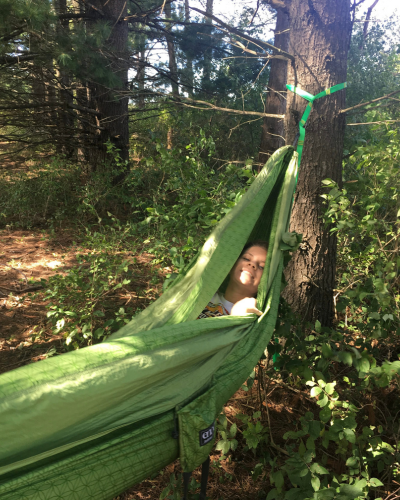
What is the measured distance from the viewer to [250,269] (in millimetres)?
2012

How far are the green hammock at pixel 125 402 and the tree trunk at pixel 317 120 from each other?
68 centimetres

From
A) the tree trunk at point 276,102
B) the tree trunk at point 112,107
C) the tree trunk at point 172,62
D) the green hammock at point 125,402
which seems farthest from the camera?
the tree trunk at point 276,102

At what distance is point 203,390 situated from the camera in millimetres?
1284

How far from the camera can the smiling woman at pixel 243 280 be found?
2.01 meters

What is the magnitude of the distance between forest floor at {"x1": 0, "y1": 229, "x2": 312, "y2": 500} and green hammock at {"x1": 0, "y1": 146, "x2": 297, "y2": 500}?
0.59 m

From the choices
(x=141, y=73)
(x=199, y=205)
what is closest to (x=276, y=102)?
(x=141, y=73)

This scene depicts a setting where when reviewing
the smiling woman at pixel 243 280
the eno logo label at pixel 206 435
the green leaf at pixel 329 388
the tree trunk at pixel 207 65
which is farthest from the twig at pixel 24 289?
the tree trunk at pixel 207 65

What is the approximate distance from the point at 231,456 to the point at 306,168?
1.57m

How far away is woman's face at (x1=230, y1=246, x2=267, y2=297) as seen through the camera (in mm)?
2002

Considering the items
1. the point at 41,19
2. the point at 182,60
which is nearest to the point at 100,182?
the point at 41,19

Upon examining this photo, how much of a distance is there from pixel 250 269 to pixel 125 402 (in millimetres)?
1101

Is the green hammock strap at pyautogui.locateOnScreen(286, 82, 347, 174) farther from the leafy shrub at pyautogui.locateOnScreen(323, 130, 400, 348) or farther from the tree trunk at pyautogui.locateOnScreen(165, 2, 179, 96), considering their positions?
the tree trunk at pyautogui.locateOnScreen(165, 2, 179, 96)

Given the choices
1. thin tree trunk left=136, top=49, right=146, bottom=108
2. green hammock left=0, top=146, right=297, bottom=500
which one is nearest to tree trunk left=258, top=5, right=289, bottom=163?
thin tree trunk left=136, top=49, right=146, bottom=108

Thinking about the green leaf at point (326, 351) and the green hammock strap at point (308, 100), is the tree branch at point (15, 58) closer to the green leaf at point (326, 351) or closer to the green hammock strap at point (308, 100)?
the green hammock strap at point (308, 100)
